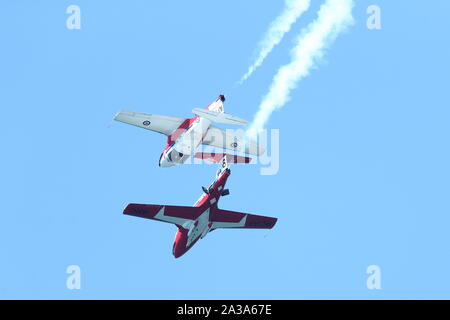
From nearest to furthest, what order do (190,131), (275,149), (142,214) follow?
1. (142,214)
2. (275,149)
3. (190,131)

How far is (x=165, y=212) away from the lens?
6950 cm

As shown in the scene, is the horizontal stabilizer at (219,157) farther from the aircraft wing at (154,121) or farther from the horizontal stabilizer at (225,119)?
the aircraft wing at (154,121)

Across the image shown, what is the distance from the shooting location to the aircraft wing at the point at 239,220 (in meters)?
73.4

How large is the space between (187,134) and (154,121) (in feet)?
11.4

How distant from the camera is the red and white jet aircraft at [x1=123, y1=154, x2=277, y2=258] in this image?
6894 centimetres

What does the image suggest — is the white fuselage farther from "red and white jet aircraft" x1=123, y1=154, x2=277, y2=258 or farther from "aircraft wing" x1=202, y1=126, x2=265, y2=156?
"red and white jet aircraft" x1=123, y1=154, x2=277, y2=258

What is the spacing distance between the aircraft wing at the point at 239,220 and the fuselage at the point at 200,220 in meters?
1.32

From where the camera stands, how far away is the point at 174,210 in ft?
229

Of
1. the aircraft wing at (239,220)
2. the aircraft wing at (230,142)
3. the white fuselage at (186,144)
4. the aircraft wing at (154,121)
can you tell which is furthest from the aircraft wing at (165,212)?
the aircraft wing at (154,121)

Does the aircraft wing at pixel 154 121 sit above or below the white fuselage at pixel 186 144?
above

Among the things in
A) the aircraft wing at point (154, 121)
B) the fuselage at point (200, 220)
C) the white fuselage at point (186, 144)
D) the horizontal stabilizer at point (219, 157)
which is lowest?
the fuselage at point (200, 220)
